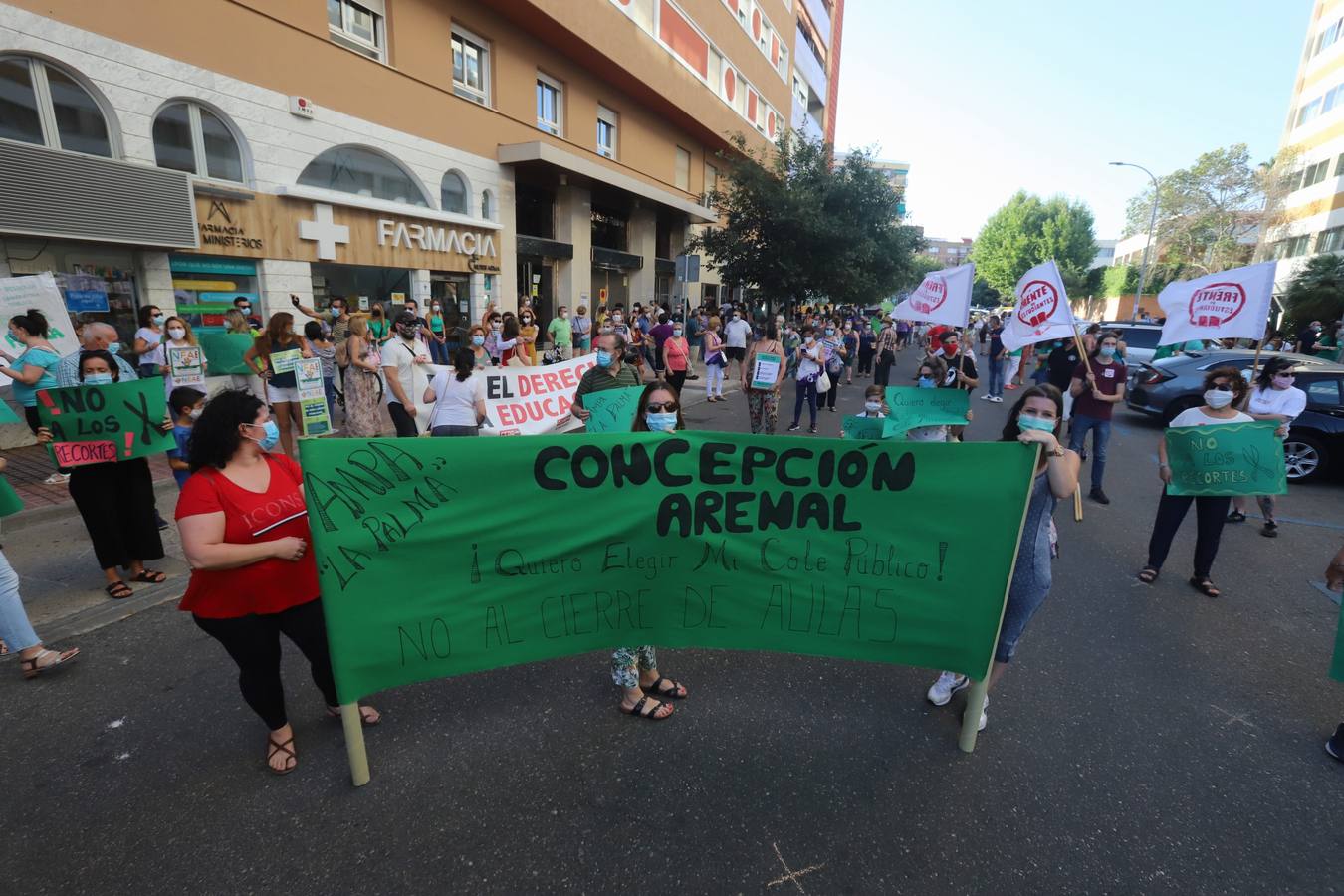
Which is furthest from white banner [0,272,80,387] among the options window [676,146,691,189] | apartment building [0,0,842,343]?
window [676,146,691,189]

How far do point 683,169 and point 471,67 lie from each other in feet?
39.2

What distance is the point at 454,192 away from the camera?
52.2ft

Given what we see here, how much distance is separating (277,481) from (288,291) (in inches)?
426

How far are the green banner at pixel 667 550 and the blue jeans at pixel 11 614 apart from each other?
2.24 meters

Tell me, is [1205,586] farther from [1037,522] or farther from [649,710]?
[649,710]

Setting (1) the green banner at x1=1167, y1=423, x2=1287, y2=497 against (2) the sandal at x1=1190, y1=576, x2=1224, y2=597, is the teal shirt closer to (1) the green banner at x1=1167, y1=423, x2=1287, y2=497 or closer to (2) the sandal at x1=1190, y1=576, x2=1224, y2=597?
(1) the green banner at x1=1167, y1=423, x2=1287, y2=497

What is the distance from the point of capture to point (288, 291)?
11852 mm

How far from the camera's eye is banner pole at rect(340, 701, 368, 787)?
9.07 feet

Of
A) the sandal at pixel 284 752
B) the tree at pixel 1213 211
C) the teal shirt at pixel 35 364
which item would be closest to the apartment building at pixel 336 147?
the teal shirt at pixel 35 364

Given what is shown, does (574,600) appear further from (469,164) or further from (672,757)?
(469,164)

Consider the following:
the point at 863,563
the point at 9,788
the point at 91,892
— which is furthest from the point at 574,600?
the point at 9,788

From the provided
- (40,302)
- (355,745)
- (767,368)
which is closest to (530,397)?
(767,368)

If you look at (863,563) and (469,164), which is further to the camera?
(469,164)

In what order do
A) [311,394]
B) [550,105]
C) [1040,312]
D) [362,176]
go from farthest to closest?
[550,105] → [362,176] → [311,394] → [1040,312]
